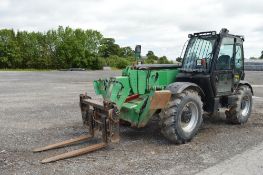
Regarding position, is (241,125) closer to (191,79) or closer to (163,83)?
(191,79)

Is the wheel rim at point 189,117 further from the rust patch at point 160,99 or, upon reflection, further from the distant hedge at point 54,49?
the distant hedge at point 54,49

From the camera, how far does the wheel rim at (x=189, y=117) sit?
24.3 ft

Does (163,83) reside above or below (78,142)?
above

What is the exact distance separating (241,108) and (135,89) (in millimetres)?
3577

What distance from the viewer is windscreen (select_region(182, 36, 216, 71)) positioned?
819 cm

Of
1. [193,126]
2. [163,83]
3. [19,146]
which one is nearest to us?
[19,146]

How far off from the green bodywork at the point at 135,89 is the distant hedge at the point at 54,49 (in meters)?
58.5

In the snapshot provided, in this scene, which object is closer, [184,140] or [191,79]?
[184,140]

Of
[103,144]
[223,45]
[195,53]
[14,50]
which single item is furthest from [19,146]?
[14,50]

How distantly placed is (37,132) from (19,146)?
1.29 m

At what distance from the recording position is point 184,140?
7156mm

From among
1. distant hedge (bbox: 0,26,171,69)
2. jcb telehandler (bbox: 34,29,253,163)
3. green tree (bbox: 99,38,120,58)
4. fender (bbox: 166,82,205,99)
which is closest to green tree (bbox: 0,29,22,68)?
distant hedge (bbox: 0,26,171,69)

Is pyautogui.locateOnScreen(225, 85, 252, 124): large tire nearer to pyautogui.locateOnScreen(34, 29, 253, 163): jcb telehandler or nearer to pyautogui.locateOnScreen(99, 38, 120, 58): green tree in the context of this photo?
pyautogui.locateOnScreen(34, 29, 253, 163): jcb telehandler

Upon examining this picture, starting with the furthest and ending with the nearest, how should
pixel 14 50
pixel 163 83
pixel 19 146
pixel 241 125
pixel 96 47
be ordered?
pixel 96 47 → pixel 14 50 → pixel 241 125 → pixel 163 83 → pixel 19 146
